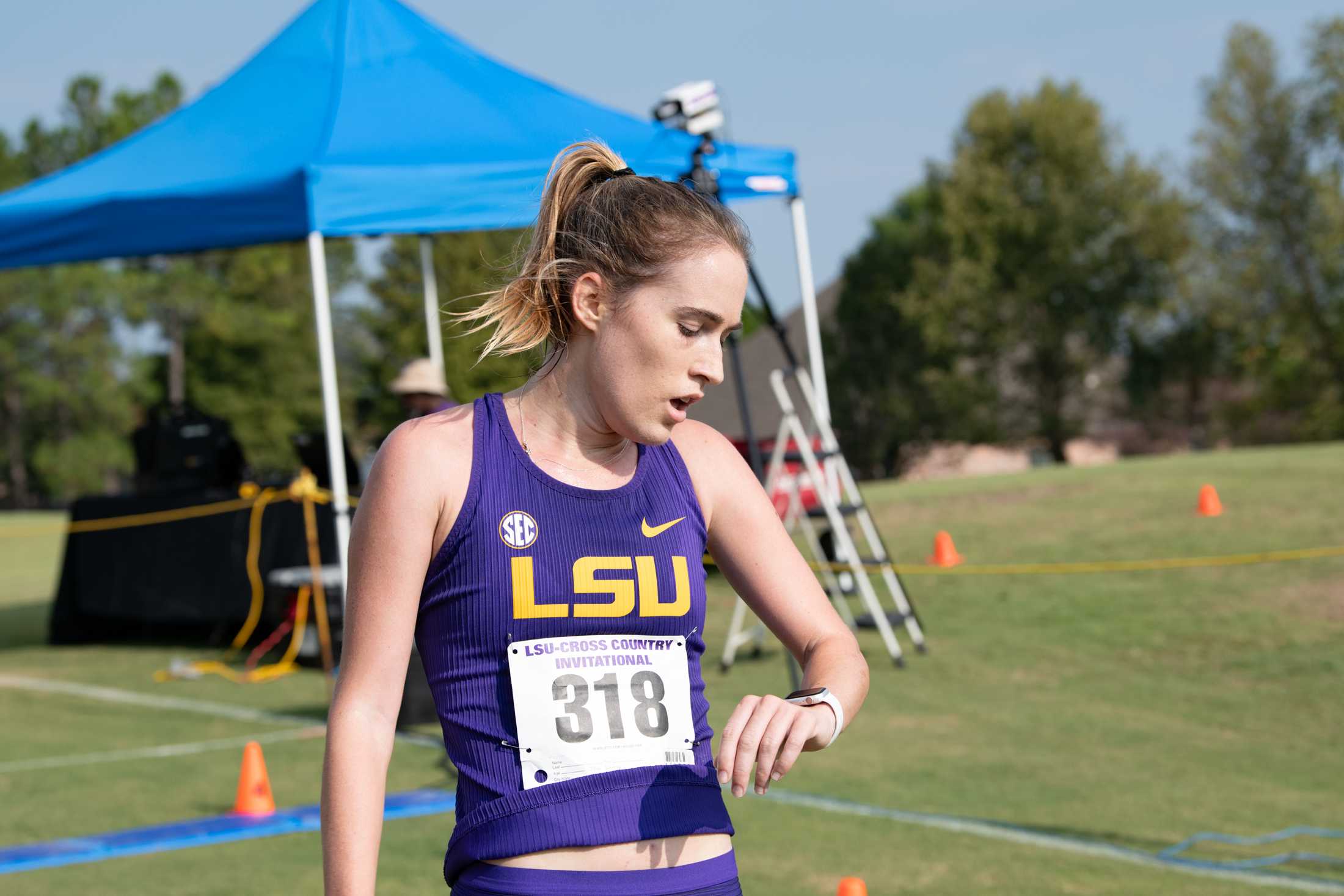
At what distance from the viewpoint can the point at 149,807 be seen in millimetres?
6555

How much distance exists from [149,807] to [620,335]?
5.48m

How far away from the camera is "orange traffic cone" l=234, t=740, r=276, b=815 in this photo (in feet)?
20.3

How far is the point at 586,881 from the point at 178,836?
4.61 m

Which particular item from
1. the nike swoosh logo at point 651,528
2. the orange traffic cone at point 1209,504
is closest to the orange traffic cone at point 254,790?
the nike swoosh logo at point 651,528

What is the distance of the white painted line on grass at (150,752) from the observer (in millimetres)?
7707

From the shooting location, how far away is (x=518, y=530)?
1824mm

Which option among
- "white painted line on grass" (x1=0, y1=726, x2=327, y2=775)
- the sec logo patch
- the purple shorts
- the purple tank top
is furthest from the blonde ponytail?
"white painted line on grass" (x1=0, y1=726, x2=327, y2=775)

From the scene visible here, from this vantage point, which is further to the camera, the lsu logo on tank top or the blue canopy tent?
the blue canopy tent

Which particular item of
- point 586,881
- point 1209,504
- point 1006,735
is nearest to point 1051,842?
point 1006,735

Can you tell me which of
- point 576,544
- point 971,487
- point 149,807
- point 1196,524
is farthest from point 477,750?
point 971,487

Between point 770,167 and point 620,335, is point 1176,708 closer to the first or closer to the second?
point 770,167

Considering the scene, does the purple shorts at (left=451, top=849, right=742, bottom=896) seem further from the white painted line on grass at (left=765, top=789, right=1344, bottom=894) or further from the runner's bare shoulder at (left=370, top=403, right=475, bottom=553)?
the white painted line on grass at (left=765, top=789, right=1344, bottom=894)

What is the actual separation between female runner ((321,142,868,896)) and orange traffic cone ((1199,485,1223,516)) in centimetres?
1134

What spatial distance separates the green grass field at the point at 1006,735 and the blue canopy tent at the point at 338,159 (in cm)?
190
